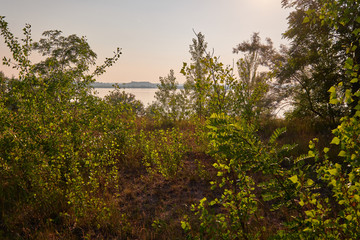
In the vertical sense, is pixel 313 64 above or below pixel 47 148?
above

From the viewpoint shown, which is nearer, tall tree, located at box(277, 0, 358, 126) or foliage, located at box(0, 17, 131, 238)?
foliage, located at box(0, 17, 131, 238)

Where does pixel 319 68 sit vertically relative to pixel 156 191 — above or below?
above

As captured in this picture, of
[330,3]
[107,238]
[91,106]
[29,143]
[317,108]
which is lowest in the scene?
[107,238]

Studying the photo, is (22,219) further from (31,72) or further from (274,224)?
(274,224)

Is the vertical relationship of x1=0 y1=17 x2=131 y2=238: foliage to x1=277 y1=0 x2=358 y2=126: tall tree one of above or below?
below

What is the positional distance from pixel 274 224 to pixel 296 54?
249 inches

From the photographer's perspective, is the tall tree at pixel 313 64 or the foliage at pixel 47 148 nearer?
the foliage at pixel 47 148

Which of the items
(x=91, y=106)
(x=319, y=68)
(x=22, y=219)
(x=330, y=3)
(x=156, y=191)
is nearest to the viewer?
(x=330, y=3)

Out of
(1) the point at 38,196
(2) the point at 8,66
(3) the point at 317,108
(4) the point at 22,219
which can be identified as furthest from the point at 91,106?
(3) the point at 317,108

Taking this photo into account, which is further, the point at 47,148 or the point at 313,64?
the point at 313,64

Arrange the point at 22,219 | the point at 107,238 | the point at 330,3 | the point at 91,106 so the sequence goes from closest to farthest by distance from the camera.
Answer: the point at 330,3
the point at 107,238
the point at 22,219
the point at 91,106

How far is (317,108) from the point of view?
25.3ft

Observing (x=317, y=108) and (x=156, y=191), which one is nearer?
(x=156, y=191)

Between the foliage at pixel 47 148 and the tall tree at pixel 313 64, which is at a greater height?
the tall tree at pixel 313 64
